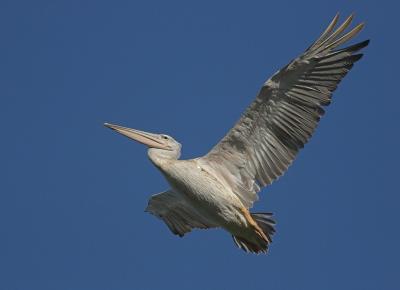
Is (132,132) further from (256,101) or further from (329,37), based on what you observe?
(329,37)

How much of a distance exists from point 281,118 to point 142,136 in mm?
2069

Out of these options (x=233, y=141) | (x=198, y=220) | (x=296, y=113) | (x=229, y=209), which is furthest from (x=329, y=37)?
(x=198, y=220)

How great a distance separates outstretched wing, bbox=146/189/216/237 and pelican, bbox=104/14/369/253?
689 millimetres

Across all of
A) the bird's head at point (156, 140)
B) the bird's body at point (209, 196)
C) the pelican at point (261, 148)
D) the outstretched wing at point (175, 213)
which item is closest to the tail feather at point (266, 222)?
the pelican at point (261, 148)

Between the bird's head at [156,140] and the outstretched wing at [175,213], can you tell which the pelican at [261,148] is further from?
the outstretched wing at [175,213]

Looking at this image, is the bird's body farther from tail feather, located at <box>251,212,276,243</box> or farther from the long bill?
the long bill

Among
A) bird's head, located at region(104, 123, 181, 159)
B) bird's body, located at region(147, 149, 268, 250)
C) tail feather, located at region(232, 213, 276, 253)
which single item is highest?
bird's head, located at region(104, 123, 181, 159)

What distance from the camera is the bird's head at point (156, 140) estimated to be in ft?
38.4

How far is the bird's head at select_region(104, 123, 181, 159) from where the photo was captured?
38.4 feet

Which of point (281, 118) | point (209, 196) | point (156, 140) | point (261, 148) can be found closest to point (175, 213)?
point (156, 140)

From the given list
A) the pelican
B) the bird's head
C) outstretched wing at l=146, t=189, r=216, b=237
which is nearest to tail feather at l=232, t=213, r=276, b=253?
the pelican

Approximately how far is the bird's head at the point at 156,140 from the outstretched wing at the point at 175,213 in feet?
2.44

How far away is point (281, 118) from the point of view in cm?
1124

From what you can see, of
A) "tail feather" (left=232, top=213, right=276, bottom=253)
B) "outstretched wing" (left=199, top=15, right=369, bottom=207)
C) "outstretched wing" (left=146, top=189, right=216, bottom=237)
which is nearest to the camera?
"outstretched wing" (left=199, top=15, right=369, bottom=207)
